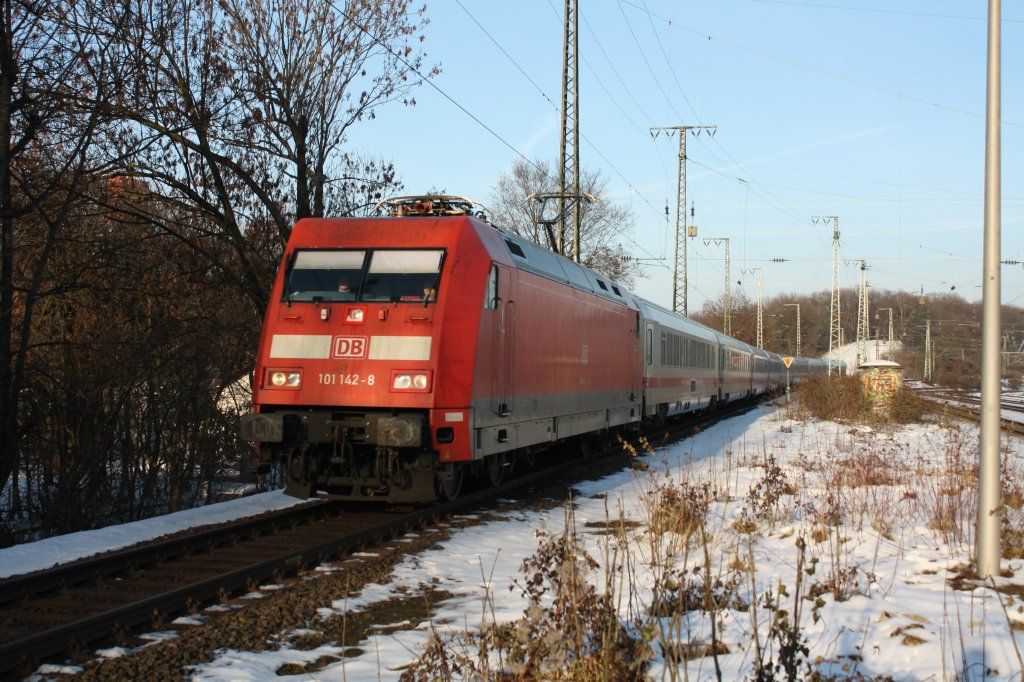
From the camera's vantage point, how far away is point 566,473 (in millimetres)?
14164

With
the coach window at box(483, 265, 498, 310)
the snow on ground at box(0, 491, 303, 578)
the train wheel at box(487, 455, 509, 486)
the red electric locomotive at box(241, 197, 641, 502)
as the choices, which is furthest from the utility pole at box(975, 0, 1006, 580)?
the snow on ground at box(0, 491, 303, 578)

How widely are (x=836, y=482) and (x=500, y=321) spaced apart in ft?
14.6

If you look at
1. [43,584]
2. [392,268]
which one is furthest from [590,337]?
[43,584]

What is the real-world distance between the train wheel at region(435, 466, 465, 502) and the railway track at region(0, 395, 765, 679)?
0.14 metres

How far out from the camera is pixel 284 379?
9.23 m

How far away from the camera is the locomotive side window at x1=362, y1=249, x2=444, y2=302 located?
9305 millimetres

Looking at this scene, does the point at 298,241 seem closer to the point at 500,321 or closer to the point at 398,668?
the point at 500,321

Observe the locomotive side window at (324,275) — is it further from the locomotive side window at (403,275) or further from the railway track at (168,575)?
the railway track at (168,575)

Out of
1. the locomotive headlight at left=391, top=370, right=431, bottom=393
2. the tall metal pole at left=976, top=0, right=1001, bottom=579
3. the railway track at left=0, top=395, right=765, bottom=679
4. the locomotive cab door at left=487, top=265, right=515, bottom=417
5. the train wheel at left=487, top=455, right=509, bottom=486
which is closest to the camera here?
the railway track at left=0, top=395, right=765, bottom=679

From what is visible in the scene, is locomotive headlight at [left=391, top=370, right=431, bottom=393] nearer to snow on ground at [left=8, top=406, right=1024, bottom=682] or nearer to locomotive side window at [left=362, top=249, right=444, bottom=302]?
locomotive side window at [left=362, top=249, right=444, bottom=302]

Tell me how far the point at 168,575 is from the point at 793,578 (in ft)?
15.6

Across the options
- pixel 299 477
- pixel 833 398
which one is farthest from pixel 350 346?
pixel 833 398

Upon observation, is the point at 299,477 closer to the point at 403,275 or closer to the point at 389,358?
the point at 389,358

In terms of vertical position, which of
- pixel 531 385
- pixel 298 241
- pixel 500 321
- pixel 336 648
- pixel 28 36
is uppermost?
pixel 28 36
